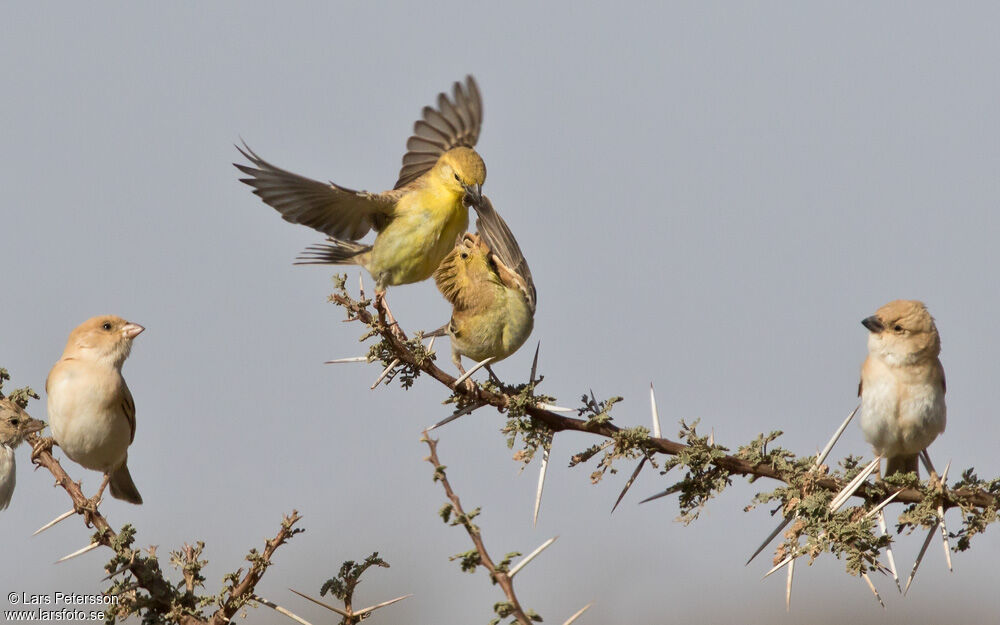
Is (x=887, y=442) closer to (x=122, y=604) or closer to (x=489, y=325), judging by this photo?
(x=489, y=325)

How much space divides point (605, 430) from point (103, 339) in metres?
3.43

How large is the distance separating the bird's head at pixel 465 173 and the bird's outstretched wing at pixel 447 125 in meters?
1.65

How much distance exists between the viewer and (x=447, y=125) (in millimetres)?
8148

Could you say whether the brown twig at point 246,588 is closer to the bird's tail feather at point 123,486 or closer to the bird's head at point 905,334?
the bird's tail feather at point 123,486

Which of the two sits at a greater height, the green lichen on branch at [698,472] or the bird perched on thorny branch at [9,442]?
the bird perched on thorny branch at [9,442]

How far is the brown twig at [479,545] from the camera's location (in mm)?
2215

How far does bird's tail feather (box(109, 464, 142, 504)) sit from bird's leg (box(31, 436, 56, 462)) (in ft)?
1.96

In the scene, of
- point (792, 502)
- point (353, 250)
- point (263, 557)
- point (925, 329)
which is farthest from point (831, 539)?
point (353, 250)

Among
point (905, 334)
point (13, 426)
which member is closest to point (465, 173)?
point (905, 334)

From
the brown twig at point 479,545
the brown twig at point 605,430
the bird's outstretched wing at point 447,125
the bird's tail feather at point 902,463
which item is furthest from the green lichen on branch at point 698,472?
the bird's outstretched wing at point 447,125

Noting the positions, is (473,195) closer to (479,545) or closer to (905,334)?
(905,334)

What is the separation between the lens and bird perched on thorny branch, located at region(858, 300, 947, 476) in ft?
17.5

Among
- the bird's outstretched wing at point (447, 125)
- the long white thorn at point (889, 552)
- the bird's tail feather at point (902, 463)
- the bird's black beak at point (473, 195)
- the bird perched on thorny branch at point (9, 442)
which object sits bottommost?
the long white thorn at point (889, 552)

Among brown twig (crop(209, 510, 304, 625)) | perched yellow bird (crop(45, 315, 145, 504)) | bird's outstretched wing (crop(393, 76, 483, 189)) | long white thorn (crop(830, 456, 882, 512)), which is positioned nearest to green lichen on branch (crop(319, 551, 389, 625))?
brown twig (crop(209, 510, 304, 625))
